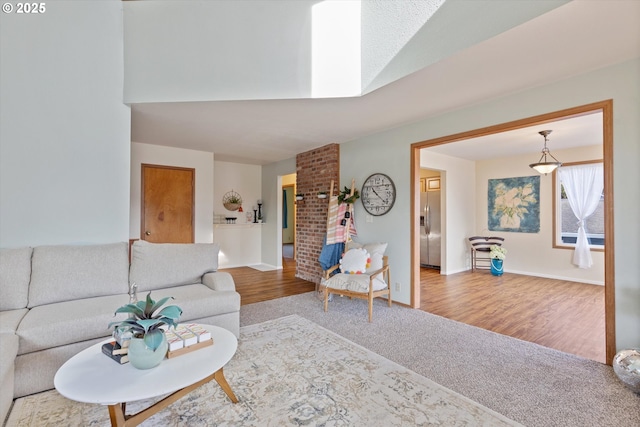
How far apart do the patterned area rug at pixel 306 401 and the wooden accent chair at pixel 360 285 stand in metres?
0.98

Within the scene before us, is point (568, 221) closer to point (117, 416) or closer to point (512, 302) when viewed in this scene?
point (512, 302)

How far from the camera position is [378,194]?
429cm

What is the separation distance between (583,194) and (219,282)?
Answer: 6270 mm

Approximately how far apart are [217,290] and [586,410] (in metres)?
2.87

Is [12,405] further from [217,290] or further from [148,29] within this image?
[148,29]

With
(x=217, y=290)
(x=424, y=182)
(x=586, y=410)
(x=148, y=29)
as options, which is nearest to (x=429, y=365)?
(x=586, y=410)

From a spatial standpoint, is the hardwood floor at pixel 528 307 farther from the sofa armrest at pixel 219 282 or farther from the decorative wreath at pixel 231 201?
the decorative wreath at pixel 231 201

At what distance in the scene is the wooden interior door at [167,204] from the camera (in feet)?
16.1

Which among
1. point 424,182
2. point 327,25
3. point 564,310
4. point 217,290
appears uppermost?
point 327,25

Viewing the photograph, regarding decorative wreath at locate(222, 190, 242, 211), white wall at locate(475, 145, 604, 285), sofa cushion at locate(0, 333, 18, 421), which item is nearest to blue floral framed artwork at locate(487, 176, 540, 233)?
white wall at locate(475, 145, 604, 285)

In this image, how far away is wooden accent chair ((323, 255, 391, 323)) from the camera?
135 inches

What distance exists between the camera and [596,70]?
2373 mm

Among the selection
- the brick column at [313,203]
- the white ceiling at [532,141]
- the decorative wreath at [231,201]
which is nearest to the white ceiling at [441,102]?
the white ceiling at [532,141]

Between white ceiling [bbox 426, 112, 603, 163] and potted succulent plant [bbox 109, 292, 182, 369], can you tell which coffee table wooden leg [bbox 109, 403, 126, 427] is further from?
white ceiling [bbox 426, 112, 603, 163]
